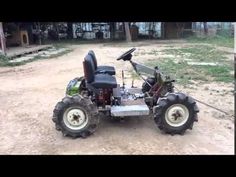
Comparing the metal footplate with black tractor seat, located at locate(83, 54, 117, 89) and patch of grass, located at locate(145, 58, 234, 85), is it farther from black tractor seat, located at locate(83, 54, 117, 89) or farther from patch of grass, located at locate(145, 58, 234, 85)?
patch of grass, located at locate(145, 58, 234, 85)

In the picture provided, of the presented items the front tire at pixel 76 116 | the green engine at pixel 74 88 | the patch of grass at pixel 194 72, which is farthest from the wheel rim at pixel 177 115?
the patch of grass at pixel 194 72

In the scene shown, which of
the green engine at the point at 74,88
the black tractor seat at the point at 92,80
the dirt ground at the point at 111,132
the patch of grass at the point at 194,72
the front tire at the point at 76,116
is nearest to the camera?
the dirt ground at the point at 111,132

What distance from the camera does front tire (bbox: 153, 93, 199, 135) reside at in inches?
181

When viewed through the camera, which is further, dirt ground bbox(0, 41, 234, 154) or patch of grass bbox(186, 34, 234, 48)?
patch of grass bbox(186, 34, 234, 48)

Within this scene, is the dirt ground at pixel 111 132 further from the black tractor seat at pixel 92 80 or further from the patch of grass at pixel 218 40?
the patch of grass at pixel 218 40

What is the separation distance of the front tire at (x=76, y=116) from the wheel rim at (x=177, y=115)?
3.23 ft

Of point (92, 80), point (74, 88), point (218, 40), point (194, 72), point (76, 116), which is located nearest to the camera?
point (76, 116)

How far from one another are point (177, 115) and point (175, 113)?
0.04 metres

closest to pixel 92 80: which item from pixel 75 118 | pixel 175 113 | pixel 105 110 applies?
pixel 105 110

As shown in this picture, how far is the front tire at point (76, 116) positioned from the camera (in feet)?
15.0

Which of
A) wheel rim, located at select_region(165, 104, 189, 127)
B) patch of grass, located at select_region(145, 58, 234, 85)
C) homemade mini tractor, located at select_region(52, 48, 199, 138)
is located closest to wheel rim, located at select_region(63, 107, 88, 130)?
homemade mini tractor, located at select_region(52, 48, 199, 138)

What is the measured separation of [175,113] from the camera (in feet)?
15.2

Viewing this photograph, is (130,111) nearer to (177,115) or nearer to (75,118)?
(177,115)
